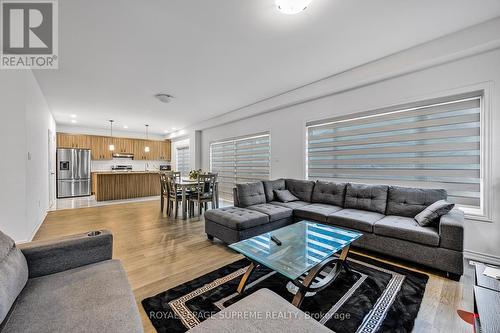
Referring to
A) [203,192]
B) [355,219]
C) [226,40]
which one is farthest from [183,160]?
[355,219]

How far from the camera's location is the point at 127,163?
367 inches

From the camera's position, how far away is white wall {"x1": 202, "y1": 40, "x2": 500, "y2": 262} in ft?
8.25

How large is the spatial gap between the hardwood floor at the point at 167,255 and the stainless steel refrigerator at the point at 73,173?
9.38ft

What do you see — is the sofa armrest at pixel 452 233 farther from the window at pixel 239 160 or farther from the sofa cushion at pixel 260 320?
the window at pixel 239 160

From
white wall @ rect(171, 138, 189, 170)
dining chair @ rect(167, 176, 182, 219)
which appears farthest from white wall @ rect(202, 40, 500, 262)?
white wall @ rect(171, 138, 189, 170)

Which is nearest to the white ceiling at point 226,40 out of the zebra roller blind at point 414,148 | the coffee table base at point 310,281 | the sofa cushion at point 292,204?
the zebra roller blind at point 414,148

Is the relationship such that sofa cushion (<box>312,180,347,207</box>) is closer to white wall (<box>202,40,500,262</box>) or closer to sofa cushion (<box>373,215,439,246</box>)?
white wall (<box>202,40,500,262</box>)

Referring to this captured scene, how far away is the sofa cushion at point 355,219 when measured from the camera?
2.78 metres

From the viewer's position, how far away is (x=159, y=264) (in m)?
2.56

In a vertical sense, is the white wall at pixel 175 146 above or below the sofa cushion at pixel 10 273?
above

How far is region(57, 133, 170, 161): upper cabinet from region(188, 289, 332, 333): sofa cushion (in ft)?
31.1

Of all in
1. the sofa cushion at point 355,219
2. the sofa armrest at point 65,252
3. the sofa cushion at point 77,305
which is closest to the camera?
the sofa cushion at point 77,305

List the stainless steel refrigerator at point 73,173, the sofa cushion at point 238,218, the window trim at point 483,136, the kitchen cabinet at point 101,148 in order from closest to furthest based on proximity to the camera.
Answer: the window trim at point 483,136, the sofa cushion at point 238,218, the stainless steel refrigerator at point 73,173, the kitchen cabinet at point 101,148

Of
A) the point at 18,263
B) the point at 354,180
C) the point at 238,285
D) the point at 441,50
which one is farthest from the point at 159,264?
the point at 441,50
